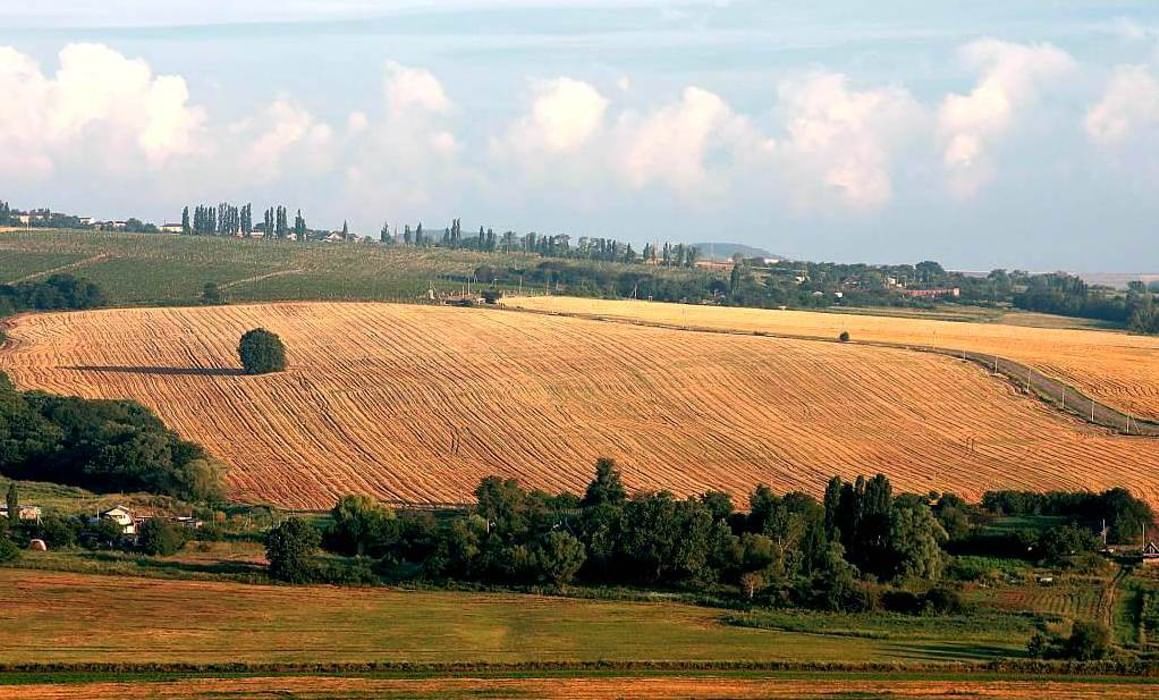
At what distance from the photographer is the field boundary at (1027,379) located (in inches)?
3157

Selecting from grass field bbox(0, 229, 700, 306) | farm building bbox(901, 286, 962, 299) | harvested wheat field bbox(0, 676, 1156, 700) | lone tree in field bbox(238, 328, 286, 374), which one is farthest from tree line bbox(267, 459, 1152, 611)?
farm building bbox(901, 286, 962, 299)

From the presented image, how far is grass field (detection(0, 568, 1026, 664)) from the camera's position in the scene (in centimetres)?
4050

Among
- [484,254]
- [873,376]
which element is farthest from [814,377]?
[484,254]

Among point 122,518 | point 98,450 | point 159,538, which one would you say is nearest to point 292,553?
point 159,538

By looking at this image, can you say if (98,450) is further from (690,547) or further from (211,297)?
(211,297)

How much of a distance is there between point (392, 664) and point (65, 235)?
141483mm

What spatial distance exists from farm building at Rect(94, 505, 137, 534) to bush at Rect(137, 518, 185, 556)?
1.47 m

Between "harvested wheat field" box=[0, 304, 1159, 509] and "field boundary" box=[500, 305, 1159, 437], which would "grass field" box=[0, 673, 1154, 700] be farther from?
"field boundary" box=[500, 305, 1159, 437]

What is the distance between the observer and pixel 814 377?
3600 inches

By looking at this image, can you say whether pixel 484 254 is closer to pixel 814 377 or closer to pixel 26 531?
pixel 814 377

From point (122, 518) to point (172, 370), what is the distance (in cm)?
3668

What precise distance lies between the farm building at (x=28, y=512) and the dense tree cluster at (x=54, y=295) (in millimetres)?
57865

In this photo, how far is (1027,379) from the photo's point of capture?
90.8 metres

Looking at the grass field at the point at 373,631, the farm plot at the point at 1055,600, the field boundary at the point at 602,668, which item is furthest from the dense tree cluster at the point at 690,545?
the field boundary at the point at 602,668
